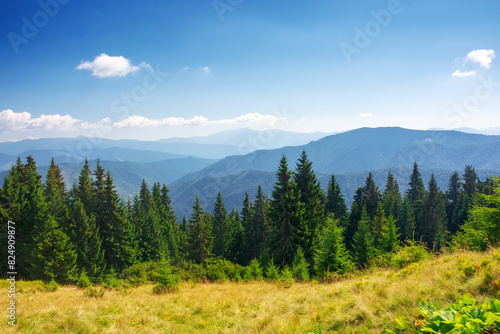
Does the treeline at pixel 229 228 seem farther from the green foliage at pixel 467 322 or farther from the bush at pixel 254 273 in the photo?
the green foliage at pixel 467 322

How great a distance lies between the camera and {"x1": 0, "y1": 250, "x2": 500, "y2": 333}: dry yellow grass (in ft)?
16.9

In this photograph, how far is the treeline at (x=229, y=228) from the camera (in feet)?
68.8

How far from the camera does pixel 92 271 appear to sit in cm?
3359

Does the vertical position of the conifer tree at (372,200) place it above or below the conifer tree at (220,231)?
above

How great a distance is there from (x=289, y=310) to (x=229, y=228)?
4655 centimetres

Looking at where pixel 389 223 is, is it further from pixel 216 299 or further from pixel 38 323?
pixel 38 323

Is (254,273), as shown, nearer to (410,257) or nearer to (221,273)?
(221,273)

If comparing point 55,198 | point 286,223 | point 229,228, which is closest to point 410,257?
point 286,223

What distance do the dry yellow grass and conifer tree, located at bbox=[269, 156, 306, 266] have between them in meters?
15.8

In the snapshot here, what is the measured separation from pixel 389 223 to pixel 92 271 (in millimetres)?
41384

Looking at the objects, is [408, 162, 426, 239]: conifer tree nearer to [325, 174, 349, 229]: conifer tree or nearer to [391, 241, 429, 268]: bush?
[325, 174, 349, 229]: conifer tree

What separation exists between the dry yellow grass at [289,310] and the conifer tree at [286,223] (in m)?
15.8

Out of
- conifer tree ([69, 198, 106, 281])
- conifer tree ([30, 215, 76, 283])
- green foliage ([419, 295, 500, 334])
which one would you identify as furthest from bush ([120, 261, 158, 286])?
green foliage ([419, 295, 500, 334])

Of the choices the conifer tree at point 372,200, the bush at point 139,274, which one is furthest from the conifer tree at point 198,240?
the conifer tree at point 372,200
